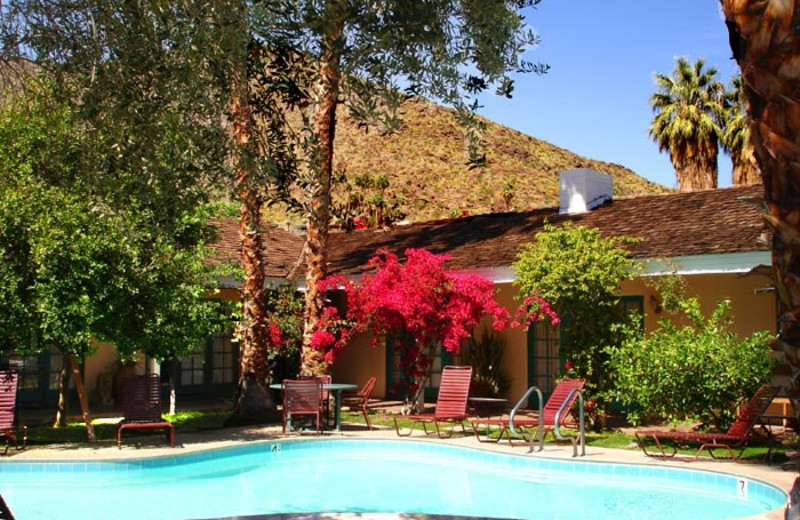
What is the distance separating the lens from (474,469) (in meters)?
13.6

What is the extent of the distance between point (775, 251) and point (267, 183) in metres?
4.00

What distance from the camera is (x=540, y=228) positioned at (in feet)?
67.8

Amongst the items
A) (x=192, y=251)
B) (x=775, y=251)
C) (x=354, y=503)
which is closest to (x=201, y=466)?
(x=354, y=503)

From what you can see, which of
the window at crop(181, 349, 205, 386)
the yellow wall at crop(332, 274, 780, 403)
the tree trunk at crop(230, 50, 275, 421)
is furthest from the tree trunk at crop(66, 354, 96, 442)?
the window at crop(181, 349, 205, 386)

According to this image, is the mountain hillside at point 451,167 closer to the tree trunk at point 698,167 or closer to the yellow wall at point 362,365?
the tree trunk at point 698,167

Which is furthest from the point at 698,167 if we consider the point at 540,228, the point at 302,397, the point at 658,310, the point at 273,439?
the point at 273,439

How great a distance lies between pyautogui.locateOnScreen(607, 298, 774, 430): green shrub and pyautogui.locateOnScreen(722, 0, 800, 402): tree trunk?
34.9ft

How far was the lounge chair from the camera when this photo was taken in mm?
15492

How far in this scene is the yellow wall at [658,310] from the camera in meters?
16.2

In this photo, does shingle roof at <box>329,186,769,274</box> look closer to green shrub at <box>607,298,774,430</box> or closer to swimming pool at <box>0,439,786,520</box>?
green shrub at <box>607,298,774,430</box>

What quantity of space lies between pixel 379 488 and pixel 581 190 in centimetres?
1087

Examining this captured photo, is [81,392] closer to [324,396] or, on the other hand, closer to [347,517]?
[324,396]

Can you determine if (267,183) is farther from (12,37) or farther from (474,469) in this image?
(474,469)

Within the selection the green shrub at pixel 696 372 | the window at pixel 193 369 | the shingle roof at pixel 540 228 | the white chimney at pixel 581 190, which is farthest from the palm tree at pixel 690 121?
the green shrub at pixel 696 372
